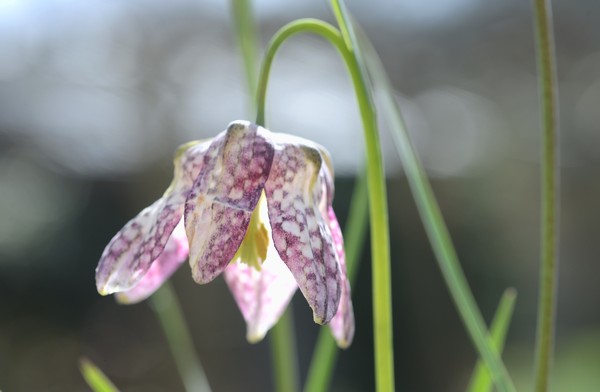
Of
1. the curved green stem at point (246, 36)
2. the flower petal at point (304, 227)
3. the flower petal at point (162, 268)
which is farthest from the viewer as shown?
the curved green stem at point (246, 36)

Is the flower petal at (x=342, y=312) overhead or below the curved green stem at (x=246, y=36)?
below

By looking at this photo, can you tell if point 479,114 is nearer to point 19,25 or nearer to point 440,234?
point 19,25

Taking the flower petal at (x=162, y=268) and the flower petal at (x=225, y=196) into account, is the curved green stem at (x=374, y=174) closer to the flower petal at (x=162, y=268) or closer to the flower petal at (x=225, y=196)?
the flower petal at (x=225, y=196)

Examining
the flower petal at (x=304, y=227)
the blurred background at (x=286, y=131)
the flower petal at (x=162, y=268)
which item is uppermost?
the flower petal at (x=304, y=227)

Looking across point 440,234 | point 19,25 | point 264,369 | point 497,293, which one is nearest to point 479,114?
point 497,293

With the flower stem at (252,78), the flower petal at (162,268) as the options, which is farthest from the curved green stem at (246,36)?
the flower petal at (162,268)

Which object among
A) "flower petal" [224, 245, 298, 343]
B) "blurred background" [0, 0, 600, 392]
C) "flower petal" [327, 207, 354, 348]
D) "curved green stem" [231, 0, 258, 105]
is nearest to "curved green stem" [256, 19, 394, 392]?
"flower petal" [327, 207, 354, 348]

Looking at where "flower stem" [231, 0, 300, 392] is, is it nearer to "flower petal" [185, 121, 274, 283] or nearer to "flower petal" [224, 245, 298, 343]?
"flower petal" [224, 245, 298, 343]

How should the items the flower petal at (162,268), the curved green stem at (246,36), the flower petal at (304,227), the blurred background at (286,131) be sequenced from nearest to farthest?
the flower petal at (304,227) → the flower petal at (162,268) → the curved green stem at (246,36) → the blurred background at (286,131)

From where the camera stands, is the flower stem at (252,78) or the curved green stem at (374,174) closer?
the curved green stem at (374,174)
